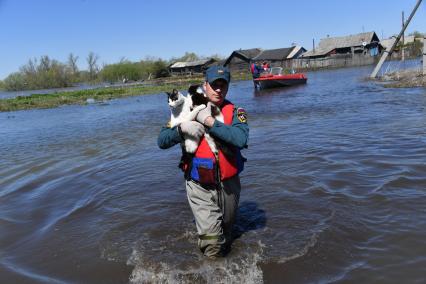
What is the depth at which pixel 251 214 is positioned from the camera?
5309 millimetres

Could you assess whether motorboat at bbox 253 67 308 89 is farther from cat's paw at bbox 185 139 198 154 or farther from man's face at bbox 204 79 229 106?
cat's paw at bbox 185 139 198 154

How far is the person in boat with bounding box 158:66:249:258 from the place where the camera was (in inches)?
142

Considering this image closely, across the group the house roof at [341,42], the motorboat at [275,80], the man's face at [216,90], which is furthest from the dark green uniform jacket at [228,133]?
the house roof at [341,42]

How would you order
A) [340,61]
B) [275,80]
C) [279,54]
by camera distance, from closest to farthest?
1. [275,80]
2. [340,61]
3. [279,54]

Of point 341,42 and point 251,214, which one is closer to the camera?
point 251,214

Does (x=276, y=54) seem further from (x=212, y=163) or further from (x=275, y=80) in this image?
(x=212, y=163)

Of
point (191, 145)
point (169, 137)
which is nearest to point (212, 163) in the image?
point (191, 145)

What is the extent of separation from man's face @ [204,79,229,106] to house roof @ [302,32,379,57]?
76816 mm

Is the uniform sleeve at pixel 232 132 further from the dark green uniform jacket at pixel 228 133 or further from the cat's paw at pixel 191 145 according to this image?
the cat's paw at pixel 191 145

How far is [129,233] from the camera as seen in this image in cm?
504

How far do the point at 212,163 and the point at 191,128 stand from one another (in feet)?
1.30

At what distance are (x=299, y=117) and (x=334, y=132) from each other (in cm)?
382

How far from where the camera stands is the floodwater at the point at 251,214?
3.90 m

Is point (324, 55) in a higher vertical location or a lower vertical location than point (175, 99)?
higher
